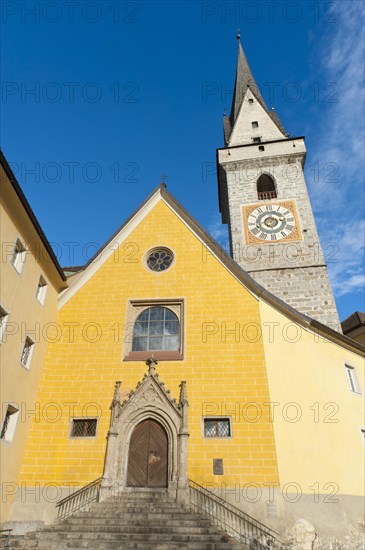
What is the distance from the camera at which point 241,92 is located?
31.9 metres

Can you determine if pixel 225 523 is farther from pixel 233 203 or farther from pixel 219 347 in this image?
pixel 233 203

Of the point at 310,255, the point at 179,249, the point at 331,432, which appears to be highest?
the point at 310,255

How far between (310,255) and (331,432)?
1117cm

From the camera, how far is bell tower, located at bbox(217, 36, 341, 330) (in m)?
19.7

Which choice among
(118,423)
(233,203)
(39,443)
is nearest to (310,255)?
(233,203)

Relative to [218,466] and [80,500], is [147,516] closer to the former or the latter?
[80,500]

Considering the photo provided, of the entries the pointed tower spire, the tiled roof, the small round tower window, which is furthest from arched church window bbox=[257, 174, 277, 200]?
the small round tower window

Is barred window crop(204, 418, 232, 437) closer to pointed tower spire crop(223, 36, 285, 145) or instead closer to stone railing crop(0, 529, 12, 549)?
stone railing crop(0, 529, 12, 549)

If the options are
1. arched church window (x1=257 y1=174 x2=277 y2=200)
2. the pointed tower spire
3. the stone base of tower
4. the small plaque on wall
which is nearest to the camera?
the small plaque on wall

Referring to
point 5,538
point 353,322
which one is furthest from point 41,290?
point 353,322

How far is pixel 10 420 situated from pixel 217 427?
5800 mm

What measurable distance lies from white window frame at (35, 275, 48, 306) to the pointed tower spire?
20.2 meters

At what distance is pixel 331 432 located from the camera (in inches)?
440

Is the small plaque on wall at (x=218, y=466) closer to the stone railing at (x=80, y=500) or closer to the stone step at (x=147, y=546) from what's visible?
the stone step at (x=147, y=546)
